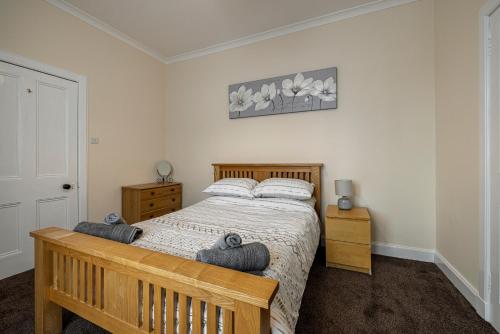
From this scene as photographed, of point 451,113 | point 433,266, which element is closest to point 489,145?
point 451,113

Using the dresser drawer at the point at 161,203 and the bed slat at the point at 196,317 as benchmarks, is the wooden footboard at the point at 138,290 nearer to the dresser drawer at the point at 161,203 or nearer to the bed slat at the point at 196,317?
the bed slat at the point at 196,317

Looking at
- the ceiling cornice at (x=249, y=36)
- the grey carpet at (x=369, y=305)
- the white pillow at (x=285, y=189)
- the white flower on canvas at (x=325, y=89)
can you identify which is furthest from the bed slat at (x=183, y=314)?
the ceiling cornice at (x=249, y=36)

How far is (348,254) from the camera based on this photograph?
6.86ft

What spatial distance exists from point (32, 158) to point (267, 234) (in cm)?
243

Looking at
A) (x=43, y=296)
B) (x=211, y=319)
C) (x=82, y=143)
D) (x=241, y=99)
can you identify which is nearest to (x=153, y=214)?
(x=82, y=143)

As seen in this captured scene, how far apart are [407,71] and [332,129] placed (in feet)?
3.10

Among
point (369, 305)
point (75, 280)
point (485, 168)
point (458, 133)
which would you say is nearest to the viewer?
point (75, 280)

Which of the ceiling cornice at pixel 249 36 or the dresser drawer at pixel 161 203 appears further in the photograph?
the dresser drawer at pixel 161 203

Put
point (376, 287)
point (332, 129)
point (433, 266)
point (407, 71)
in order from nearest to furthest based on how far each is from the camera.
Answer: point (376, 287) < point (433, 266) < point (407, 71) < point (332, 129)

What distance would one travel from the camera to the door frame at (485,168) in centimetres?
146

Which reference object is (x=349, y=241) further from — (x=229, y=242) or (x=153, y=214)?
(x=153, y=214)

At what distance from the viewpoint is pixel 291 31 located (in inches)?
110

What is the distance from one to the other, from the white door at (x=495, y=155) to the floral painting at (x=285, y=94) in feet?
4.25

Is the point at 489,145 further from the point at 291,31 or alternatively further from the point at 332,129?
the point at 291,31
